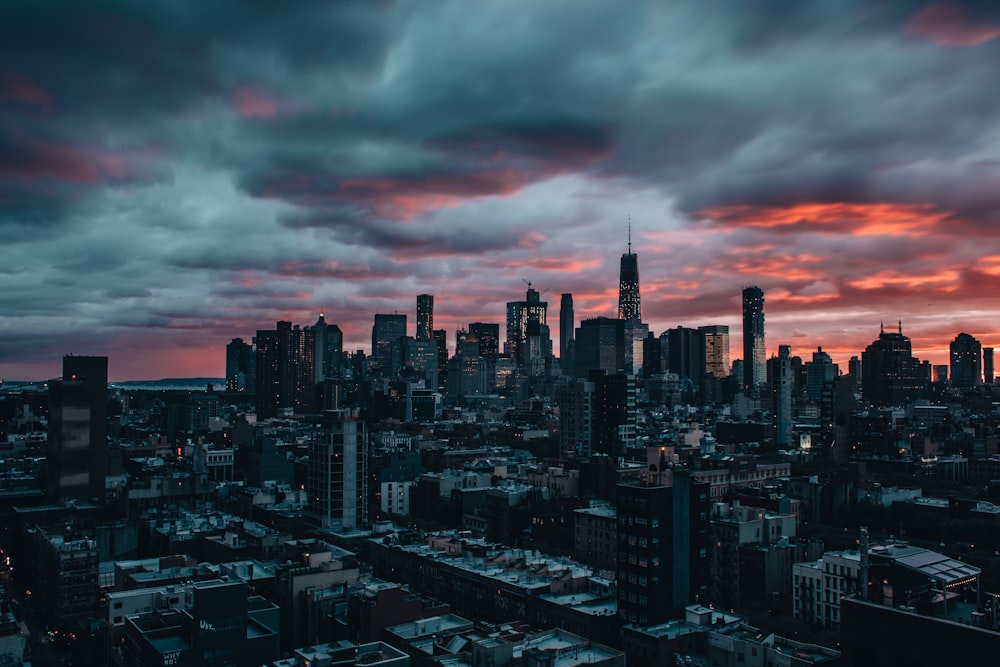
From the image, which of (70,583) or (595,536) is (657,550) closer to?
(595,536)

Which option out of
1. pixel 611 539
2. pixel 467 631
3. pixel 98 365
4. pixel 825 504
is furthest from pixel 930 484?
pixel 98 365

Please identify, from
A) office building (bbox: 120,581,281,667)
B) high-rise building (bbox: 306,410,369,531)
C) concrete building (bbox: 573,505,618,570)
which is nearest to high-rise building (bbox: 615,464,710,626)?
concrete building (bbox: 573,505,618,570)

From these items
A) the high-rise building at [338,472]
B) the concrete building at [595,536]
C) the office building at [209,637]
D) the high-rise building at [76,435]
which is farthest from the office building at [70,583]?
the concrete building at [595,536]

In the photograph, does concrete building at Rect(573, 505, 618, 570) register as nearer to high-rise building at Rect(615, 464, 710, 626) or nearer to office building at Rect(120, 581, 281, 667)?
high-rise building at Rect(615, 464, 710, 626)

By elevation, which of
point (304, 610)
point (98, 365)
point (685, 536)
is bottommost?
point (304, 610)

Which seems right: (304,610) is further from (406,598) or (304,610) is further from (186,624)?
(186,624)

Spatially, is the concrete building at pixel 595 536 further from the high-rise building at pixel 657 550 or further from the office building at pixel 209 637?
the office building at pixel 209 637

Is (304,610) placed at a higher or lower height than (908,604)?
lower
